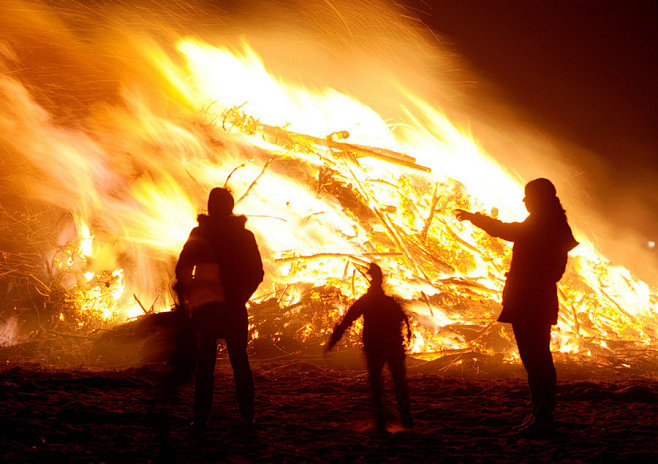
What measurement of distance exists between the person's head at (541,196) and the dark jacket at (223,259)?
2.44m

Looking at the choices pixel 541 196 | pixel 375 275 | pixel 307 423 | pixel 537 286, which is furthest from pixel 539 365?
pixel 307 423

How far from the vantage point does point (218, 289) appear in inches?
143

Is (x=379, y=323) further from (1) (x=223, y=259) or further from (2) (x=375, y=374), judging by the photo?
(1) (x=223, y=259)

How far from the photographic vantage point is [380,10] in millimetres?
10594

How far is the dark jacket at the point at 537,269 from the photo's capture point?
12.5 feet

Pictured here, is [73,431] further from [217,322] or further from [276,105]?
[276,105]

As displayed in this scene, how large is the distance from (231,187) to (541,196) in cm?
615

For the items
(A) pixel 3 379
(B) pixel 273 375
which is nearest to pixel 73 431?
(A) pixel 3 379

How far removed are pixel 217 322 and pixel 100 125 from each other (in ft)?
22.0

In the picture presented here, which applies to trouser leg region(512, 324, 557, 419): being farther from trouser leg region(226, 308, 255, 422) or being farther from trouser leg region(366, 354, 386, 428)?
trouser leg region(226, 308, 255, 422)

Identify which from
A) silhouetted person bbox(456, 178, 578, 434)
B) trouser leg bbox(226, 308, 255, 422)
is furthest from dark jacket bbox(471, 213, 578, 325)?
trouser leg bbox(226, 308, 255, 422)

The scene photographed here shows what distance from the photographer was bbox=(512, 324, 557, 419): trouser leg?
3.71m

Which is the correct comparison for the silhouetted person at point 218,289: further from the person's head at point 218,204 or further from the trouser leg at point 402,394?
the trouser leg at point 402,394

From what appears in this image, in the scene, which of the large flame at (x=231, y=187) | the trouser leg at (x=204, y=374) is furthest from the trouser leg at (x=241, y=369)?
the large flame at (x=231, y=187)
